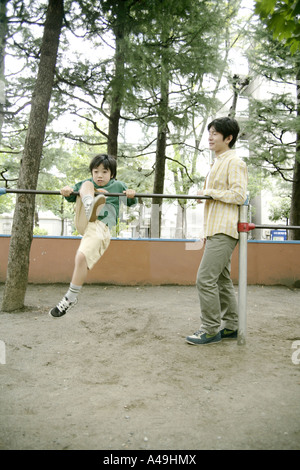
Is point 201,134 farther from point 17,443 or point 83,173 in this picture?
point 17,443

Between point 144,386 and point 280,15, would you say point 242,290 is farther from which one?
point 280,15

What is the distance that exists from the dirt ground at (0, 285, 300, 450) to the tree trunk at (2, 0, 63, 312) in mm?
592

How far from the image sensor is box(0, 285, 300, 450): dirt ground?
1.65 m

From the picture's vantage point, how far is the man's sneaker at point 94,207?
262 centimetres

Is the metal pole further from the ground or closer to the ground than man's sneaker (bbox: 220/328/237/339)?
further from the ground

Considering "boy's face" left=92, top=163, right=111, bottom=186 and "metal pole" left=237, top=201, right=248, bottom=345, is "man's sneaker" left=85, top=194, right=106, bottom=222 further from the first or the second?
"metal pole" left=237, top=201, right=248, bottom=345

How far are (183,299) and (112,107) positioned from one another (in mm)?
4022

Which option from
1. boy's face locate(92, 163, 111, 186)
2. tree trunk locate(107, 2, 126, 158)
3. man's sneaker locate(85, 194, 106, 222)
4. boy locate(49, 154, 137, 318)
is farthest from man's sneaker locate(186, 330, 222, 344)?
tree trunk locate(107, 2, 126, 158)

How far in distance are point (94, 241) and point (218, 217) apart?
1.03m

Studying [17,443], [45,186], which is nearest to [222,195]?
[17,443]

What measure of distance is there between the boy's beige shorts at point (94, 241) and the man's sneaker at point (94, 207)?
0.30ft

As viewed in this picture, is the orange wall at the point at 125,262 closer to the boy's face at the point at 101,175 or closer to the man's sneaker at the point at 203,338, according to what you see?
the man's sneaker at the point at 203,338

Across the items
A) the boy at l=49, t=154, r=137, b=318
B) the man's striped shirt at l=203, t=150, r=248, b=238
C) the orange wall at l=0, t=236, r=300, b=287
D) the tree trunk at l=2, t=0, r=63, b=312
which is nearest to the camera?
the boy at l=49, t=154, r=137, b=318

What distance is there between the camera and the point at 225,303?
321 cm
